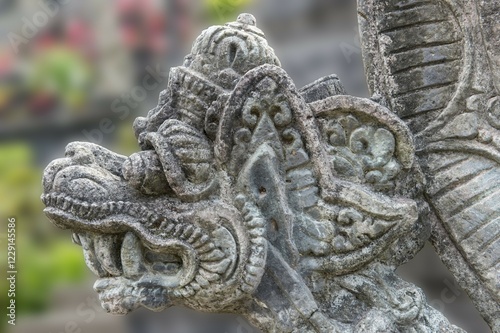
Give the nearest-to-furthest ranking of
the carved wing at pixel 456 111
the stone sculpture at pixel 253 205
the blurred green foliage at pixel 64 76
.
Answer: the stone sculpture at pixel 253 205 < the carved wing at pixel 456 111 < the blurred green foliage at pixel 64 76

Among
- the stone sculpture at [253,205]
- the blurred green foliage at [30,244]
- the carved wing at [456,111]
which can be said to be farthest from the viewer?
the blurred green foliage at [30,244]

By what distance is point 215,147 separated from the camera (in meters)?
1.63

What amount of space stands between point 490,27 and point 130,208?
1.08 meters

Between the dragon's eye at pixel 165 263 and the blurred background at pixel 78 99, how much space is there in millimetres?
2176

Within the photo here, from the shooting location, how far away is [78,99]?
4.04 meters

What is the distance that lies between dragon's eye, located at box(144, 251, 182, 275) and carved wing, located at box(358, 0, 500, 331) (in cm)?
70

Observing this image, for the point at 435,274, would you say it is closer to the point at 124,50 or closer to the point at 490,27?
the point at 490,27

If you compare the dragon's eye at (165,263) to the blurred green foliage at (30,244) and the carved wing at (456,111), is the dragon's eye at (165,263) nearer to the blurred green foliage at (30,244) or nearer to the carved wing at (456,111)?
the carved wing at (456,111)

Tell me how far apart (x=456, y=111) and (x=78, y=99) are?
284cm

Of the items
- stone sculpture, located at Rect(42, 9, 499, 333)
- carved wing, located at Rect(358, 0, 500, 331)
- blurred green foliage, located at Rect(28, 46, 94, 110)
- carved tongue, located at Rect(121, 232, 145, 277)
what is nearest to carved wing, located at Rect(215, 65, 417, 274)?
stone sculpture, located at Rect(42, 9, 499, 333)

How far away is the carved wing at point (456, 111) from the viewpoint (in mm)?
1730

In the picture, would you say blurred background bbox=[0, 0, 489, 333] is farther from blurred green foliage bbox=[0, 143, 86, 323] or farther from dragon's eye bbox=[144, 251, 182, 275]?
dragon's eye bbox=[144, 251, 182, 275]

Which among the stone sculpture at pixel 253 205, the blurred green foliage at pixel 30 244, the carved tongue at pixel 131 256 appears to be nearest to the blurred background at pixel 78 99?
the blurred green foliage at pixel 30 244

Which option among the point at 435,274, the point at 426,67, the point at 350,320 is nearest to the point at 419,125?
the point at 426,67
